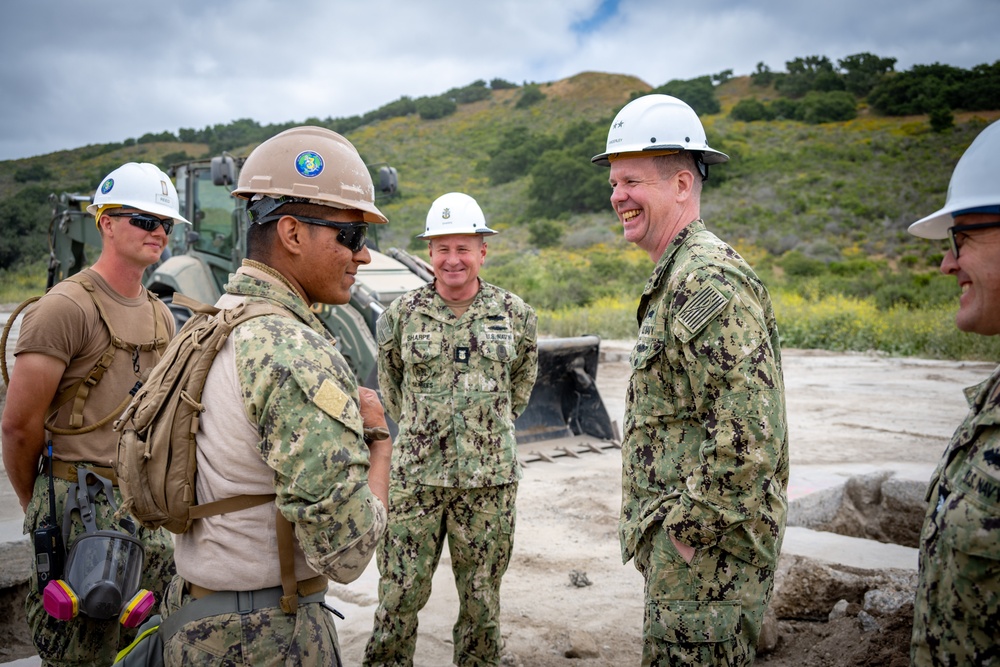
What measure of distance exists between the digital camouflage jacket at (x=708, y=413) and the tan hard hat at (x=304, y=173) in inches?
35.0

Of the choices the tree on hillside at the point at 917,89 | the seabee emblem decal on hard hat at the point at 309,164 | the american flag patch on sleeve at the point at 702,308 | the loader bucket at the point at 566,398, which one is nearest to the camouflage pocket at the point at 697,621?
the american flag patch on sleeve at the point at 702,308

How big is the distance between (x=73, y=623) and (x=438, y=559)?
4.59 feet

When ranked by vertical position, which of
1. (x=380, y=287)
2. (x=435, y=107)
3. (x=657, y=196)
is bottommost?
(x=380, y=287)

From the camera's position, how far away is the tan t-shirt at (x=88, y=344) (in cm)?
244

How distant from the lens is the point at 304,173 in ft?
5.65

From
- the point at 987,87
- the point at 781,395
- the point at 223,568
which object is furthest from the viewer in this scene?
the point at 987,87

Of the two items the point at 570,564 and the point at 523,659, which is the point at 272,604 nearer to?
the point at 523,659

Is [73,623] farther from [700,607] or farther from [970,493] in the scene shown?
[970,493]

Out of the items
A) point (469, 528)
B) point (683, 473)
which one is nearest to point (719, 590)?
point (683, 473)

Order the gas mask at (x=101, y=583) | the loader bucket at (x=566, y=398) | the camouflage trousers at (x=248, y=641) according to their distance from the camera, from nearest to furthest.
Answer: the camouflage trousers at (x=248, y=641) < the gas mask at (x=101, y=583) < the loader bucket at (x=566, y=398)

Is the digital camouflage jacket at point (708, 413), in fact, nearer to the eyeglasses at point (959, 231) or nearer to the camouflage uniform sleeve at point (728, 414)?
the camouflage uniform sleeve at point (728, 414)

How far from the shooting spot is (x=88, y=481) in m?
2.52

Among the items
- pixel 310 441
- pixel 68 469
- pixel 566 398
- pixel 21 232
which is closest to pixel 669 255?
pixel 310 441

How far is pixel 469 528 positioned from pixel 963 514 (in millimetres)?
2206
